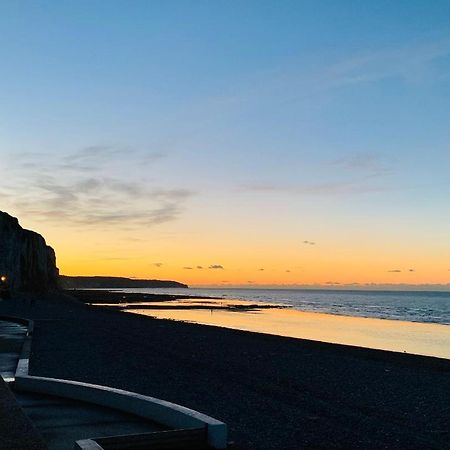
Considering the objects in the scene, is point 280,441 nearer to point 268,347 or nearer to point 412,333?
point 268,347

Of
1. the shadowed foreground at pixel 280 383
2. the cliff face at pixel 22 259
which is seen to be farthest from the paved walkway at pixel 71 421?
the cliff face at pixel 22 259

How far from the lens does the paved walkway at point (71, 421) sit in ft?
23.5

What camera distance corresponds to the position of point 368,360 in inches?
827

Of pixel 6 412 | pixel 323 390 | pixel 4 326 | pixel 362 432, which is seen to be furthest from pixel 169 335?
pixel 6 412

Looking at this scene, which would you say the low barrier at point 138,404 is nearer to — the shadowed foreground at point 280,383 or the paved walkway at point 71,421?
the paved walkway at point 71,421

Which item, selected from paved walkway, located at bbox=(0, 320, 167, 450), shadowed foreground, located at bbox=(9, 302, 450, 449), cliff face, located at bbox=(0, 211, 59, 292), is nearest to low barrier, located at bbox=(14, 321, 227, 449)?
paved walkway, located at bbox=(0, 320, 167, 450)

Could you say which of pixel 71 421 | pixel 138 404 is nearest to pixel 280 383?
pixel 138 404

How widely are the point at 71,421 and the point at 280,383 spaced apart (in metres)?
7.33

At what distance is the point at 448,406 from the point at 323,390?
2.85 m

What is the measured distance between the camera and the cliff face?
8200cm

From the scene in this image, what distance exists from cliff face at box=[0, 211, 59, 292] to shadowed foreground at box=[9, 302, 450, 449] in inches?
2447

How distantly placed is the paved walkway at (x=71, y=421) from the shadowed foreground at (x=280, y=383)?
171 cm

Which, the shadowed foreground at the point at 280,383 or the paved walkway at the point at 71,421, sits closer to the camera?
the paved walkway at the point at 71,421

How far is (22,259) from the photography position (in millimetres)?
98562
